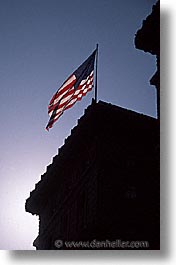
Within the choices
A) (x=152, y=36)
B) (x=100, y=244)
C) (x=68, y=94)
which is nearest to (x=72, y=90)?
(x=68, y=94)

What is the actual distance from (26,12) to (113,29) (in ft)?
1.72

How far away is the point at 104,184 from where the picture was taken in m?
2.65

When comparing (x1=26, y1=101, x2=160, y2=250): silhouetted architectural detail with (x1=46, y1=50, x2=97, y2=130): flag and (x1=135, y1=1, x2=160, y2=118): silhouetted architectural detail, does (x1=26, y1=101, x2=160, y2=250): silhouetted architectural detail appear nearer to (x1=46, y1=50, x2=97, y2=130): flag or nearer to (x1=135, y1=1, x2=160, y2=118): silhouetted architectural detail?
(x1=46, y1=50, x2=97, y2=130): flag

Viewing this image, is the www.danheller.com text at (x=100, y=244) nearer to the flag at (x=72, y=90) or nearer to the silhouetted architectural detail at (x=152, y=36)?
the flag at (x=72, y=90)

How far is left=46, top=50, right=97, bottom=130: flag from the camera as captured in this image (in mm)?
2744

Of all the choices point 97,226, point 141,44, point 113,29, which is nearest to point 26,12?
point 113,29

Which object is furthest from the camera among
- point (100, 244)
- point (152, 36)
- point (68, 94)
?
point (152, 36)

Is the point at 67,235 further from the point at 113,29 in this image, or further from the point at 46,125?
the point at 113,29

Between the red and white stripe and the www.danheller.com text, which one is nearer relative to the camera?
the www.danheller.com text

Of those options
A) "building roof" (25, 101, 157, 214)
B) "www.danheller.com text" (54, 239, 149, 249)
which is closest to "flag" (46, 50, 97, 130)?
"building roof" (25, 101, 157, 214)

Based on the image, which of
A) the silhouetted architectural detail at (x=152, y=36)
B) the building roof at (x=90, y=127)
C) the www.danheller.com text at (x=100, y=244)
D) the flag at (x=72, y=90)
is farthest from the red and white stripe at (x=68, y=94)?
the www.danheller.com text at (x=100, y=244)

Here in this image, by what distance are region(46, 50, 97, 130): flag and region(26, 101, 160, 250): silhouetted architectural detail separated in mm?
114

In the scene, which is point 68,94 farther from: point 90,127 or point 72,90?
point 90,127

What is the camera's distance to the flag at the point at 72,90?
2.74 metres
